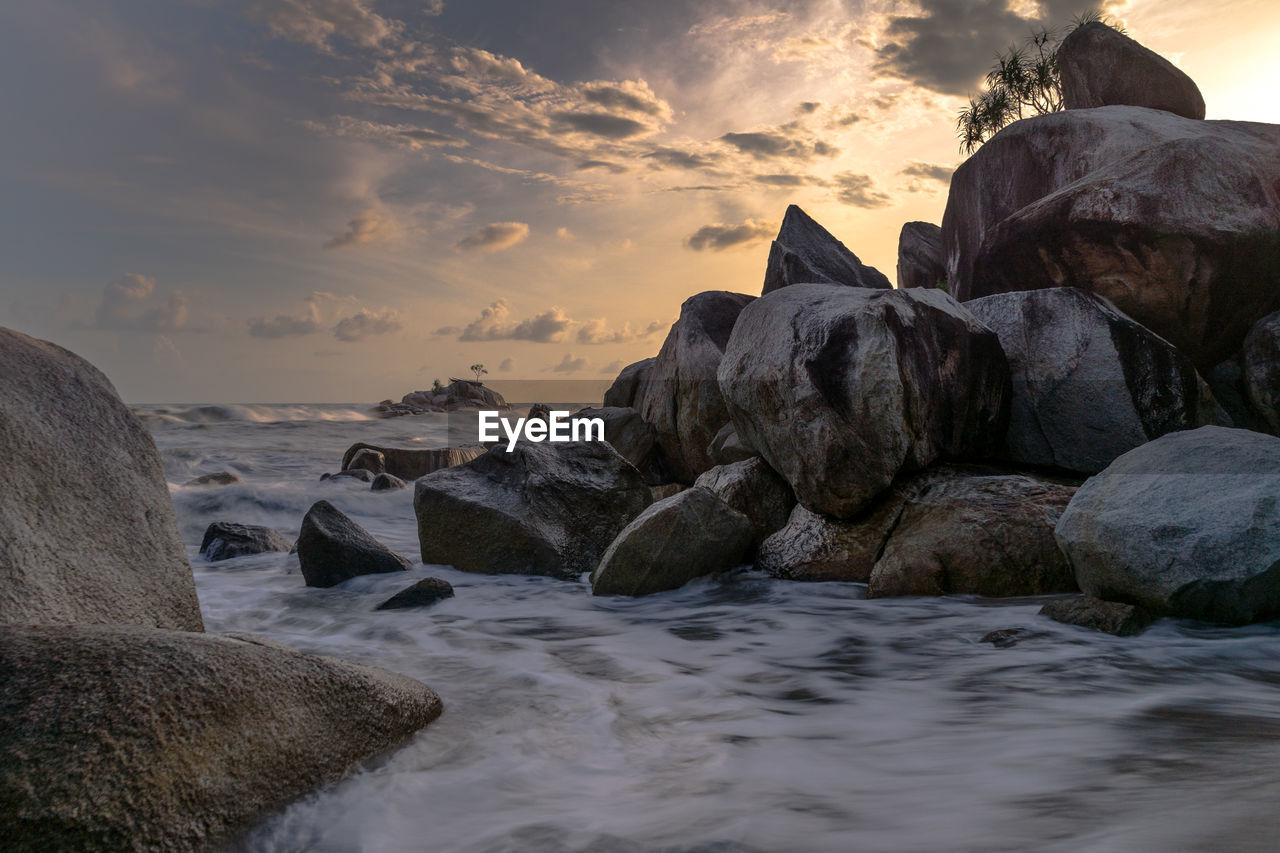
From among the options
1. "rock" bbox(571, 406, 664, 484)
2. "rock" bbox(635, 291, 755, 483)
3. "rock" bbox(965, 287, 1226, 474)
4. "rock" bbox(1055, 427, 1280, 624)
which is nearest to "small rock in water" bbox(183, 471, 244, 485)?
"rock" bbox(571, 406, 664, 484)

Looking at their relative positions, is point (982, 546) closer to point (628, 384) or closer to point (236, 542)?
point (236, 542)

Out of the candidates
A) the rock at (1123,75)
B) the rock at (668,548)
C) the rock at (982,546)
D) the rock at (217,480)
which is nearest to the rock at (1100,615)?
the rock at (982,546)

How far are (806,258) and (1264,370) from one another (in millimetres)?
5988

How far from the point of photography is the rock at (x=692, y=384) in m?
10.6

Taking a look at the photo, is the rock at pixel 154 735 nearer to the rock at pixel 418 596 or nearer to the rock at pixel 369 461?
the rock at pixel 418 596

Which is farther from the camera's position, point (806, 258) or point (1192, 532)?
point (806, 258)

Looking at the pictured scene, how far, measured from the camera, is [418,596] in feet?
19.1

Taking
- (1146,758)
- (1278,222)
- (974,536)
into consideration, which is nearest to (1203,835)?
(1146,758)

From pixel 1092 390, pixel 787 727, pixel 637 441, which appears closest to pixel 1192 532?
pixel 787 727

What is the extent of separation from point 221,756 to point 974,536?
4.47 metres

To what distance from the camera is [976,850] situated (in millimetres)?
2096

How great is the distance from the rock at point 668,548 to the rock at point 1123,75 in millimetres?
10377

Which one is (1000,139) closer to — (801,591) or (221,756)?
(801,591)

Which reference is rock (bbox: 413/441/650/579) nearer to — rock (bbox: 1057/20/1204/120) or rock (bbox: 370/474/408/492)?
rock (bbox: 370/474/408/492)
